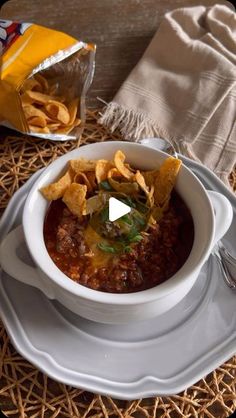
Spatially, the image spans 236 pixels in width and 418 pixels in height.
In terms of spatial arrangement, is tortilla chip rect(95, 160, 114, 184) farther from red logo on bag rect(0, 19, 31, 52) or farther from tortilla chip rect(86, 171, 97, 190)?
red logo on bag rect(0, 19, 31, 52)

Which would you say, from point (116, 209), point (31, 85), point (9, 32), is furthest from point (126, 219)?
point (9, 32)

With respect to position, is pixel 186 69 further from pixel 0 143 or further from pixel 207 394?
pixel 207 394

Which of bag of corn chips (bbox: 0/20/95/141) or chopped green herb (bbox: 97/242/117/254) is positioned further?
bag of corn chips (bbox: 0/20/95/141)

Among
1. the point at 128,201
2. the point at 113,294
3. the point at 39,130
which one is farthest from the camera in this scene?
the point at 39,130

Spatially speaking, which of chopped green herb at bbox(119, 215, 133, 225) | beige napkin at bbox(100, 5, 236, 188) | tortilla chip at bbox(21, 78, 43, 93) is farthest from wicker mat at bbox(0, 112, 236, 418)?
tortilla chip at bbox(21, 78, 43, 93)

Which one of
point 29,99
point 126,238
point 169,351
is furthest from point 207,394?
point 29,99

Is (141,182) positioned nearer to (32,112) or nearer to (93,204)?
(93,204)
